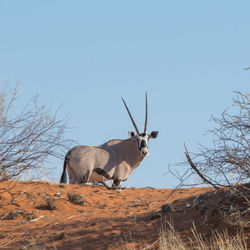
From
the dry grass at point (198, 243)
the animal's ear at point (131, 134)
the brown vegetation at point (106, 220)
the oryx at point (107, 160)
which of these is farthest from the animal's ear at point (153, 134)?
the dry grass at point (198, 243)

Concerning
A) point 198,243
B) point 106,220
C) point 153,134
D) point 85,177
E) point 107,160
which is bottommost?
point 198,243

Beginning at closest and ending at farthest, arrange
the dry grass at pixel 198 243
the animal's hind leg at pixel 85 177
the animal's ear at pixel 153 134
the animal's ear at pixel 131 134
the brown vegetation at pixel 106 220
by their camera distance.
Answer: the dry grass at pixel 198 243, the brown vegetation at pixel 106 220, the animal's hind leg at pixel 85 177, the animal's ear at pixel 131 134, the animal's ear at pixel 153 134

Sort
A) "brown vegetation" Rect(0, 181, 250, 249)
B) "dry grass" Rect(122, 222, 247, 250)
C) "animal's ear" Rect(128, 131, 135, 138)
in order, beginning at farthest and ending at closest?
"animal's ear" Rect(128, 131, 135, 138) → "brown vegetation" Rect(0, 181, 250, 249) → "dry grass" Rect(122, 222, 247, 250)

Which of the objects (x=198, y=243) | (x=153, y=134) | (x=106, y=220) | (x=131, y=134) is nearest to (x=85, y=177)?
(x=131, y=134)

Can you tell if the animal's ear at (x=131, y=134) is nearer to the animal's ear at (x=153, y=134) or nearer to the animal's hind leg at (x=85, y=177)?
the animal's ear at (x=153, y=134)

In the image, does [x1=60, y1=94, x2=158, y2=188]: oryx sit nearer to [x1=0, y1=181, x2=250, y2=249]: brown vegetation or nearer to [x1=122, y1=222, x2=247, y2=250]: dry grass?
[x1=0, y1=181, x2=250, y2=249]: brown vegetation

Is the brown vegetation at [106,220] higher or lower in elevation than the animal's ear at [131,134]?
lower

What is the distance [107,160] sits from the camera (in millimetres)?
13234

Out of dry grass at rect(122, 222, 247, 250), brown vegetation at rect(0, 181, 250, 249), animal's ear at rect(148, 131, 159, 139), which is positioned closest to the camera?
dry grass at rect(122, 222, 247, 250)

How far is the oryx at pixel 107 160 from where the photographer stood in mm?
12828

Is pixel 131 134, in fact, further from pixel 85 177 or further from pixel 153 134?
pixel 85 177

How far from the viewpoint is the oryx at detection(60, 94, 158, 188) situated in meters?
12.8

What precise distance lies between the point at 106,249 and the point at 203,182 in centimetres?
135

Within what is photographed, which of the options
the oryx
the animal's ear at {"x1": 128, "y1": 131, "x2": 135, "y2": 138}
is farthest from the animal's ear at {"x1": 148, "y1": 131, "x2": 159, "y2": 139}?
the animal's ear at {"x1": 128, "y1": 131, "x2": 135, "y2": 138}
